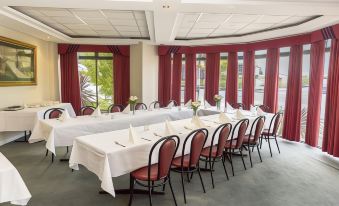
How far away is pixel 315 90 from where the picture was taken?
17.8 ft

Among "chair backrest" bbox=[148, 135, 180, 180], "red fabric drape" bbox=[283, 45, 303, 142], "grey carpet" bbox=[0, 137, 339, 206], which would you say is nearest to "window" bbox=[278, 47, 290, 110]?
"red fabric drape" bbox=[283, 45, 303, 142]

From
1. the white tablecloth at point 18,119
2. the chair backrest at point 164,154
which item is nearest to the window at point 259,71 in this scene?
the chair backrest at point 164,154

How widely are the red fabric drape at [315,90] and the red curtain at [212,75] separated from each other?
283 centimetres

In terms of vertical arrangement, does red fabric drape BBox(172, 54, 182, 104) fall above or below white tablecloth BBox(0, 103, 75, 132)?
above

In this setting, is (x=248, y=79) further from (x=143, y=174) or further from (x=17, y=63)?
(x=17, y=63)

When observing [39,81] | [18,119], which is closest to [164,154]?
[18,119]

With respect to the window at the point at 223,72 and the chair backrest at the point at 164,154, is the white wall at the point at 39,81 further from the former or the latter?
the window at the point at 223,72

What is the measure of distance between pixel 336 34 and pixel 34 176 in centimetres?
604

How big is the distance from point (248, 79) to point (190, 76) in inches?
75.6

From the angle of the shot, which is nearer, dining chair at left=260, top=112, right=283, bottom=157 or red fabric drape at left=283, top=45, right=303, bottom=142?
dining chair at left=260, top=112, right=283, bottom=157

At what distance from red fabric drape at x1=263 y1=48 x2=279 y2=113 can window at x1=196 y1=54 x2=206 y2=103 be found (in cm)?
218

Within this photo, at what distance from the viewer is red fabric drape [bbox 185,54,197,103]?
8.05m

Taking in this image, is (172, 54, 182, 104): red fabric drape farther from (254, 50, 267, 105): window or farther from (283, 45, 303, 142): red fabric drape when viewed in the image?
(283, 45, 303, 142): red fabric drape

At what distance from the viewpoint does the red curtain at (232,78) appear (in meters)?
7.46
